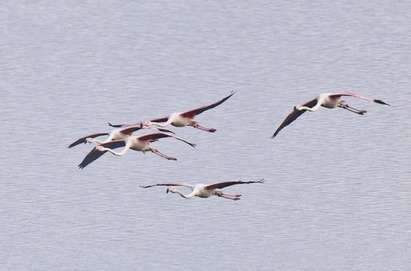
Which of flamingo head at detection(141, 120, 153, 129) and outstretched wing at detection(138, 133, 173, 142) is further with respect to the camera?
outstretched wing at detection(138, 133, 173, 142)

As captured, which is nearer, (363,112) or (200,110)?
(363,112)

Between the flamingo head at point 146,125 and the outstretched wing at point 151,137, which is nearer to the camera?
the flamingo head at point 146,125

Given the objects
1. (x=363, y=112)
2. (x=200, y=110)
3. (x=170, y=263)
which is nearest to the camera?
(x=363, y=112)

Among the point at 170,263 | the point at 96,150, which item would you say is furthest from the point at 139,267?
the point at 96,150

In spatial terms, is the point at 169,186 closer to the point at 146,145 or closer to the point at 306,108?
the point at 146,145

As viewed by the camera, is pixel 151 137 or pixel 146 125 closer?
pixel 146 125

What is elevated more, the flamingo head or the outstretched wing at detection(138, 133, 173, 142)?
the flamingo head

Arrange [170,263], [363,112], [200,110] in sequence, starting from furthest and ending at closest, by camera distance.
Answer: [170,263]
[200,110]
[363,112]

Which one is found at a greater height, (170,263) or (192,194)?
(192,194)

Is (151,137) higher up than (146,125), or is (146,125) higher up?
(146,125)

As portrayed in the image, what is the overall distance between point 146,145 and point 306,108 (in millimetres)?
4051

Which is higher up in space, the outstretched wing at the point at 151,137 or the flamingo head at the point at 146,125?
the flamingo head at the point at 146,125

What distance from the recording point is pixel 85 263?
59.5 metres

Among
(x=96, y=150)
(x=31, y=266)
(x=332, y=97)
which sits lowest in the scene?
(x=31, y=266)
